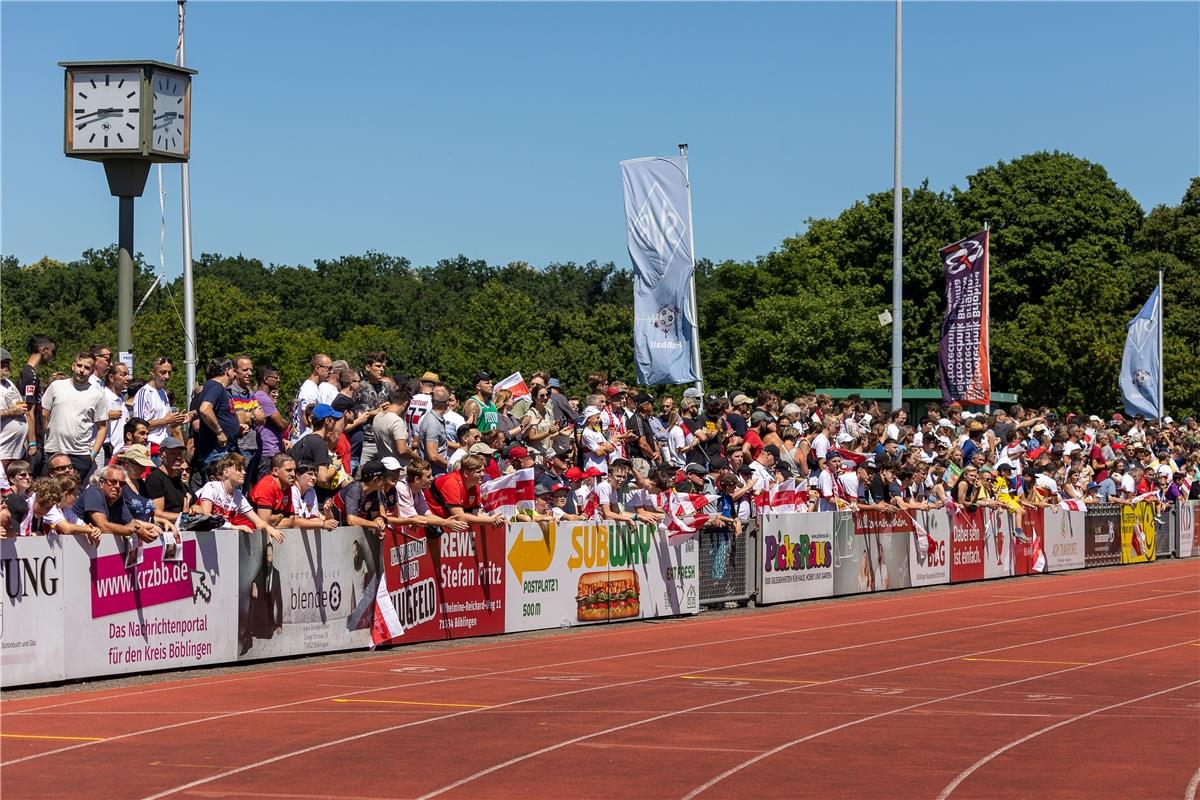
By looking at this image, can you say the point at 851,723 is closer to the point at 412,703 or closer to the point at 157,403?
the point at 412,703

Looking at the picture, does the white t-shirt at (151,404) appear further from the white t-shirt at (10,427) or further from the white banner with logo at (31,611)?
the white banner with logo at (31,611)

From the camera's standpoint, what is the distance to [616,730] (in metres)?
12.1

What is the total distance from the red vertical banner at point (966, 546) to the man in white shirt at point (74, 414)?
18.1 meters

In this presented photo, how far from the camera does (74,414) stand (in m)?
15.8

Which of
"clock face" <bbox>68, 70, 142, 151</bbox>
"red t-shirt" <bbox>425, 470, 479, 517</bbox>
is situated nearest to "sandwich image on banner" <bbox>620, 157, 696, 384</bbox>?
"red t-shirt" <bbox>425, 470, 479, 517</bbox>

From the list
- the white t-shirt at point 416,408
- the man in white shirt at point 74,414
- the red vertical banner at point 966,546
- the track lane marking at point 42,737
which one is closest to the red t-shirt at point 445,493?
the white t-shirt at point 416,408

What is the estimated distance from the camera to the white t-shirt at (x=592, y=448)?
22.3 m

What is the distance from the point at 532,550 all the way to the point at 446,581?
5.37 feet

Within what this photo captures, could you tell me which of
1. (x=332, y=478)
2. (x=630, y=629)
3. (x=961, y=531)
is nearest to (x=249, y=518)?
(x=332, y=478)

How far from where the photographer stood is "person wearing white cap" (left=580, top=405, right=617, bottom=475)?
72.9 ft

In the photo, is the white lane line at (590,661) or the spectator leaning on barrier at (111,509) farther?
the spectator leaning on barrier at (111,509)

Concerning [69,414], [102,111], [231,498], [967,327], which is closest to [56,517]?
[231,498]

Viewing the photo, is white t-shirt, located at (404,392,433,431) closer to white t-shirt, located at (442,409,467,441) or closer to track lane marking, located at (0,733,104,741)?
white t-shirt, located at (442,409,467,441)

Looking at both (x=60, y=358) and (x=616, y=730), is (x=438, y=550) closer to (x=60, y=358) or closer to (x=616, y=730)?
(x=616, y=730)
